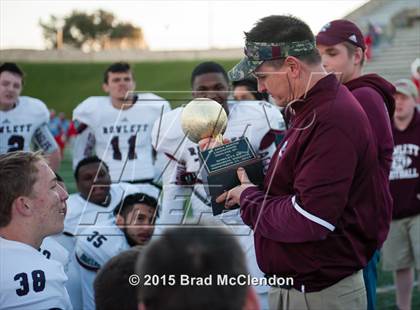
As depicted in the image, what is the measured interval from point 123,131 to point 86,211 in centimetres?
168

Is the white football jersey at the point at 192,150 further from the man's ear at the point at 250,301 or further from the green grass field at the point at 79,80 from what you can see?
the green grass field at the point at 79,80

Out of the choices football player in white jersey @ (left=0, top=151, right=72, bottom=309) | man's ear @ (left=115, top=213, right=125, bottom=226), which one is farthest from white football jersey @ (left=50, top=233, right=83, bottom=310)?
football player in white jersey @ (left=0, top=151, right=72, bottom=309)

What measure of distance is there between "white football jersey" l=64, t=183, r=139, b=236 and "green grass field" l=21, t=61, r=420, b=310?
2799 cm

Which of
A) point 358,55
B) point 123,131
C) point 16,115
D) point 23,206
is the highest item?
point 358,55

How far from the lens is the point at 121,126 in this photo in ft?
20.6

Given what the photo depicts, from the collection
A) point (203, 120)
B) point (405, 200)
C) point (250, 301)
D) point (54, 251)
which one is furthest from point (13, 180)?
point (405, 200)

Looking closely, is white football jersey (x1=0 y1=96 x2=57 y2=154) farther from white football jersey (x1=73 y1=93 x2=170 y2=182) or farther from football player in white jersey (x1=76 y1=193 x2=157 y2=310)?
football player in white jersey (x1=76 y1=193 x2=157 y2=310)

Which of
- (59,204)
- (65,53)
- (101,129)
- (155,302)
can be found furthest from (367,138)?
(65,53)

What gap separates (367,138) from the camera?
251 centimetres

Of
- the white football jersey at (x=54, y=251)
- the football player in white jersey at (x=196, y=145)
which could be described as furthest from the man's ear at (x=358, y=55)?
the white football jersey at (x=54, y=251)

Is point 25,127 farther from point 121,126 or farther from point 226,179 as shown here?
point 226,179

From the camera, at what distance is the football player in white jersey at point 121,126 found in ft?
20.4

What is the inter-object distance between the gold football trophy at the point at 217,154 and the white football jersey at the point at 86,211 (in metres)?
1.88

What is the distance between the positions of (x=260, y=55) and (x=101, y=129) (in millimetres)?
3855
